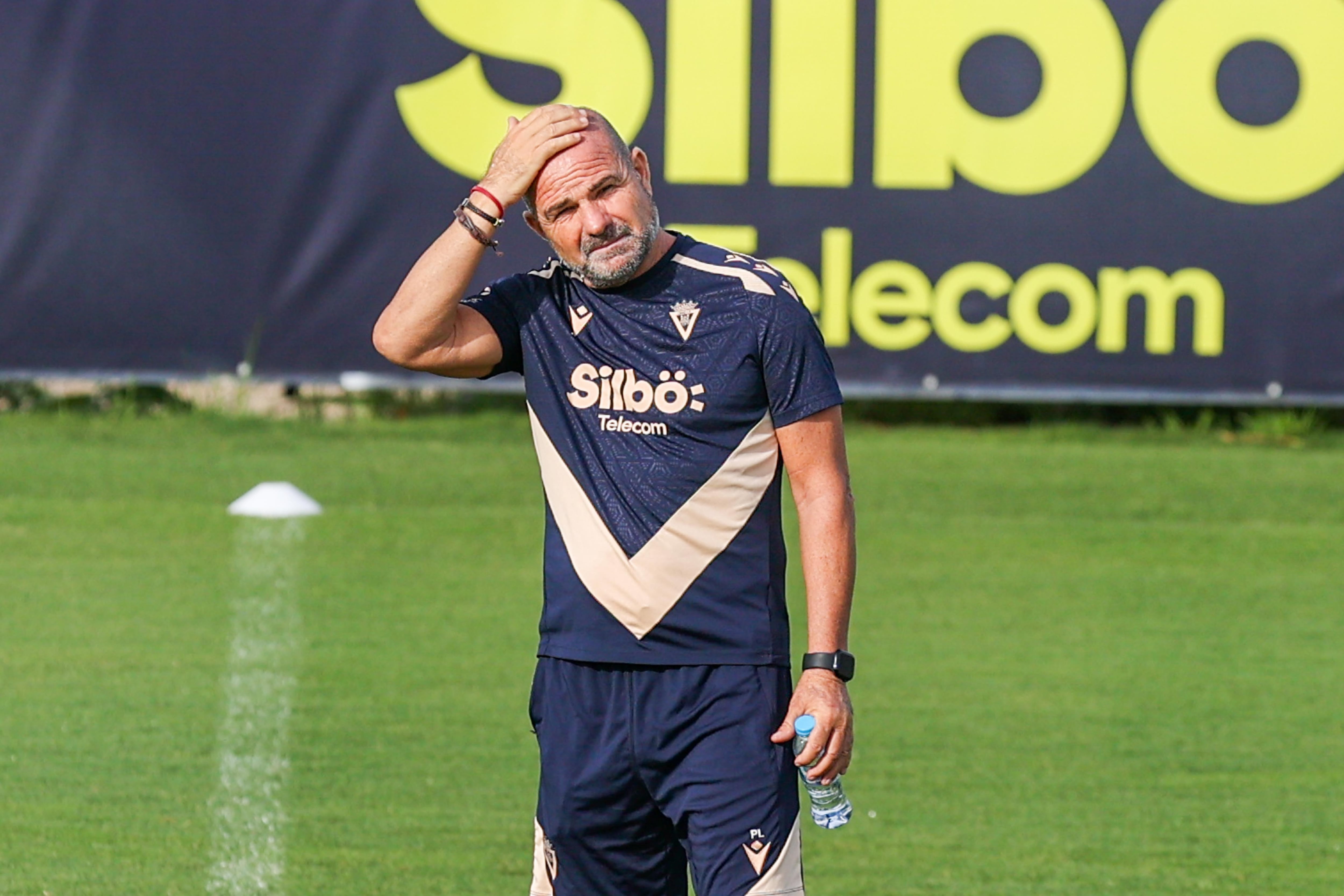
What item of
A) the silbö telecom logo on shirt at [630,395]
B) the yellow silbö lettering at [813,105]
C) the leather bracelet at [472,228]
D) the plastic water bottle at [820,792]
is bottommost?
the plastic water bottle at [820,792]

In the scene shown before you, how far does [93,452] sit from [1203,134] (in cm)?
643

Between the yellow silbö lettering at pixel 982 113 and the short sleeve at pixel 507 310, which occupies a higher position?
the yellow silbö lettering at pixel 982 113

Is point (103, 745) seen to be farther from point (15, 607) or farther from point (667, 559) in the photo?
point (667, 559)

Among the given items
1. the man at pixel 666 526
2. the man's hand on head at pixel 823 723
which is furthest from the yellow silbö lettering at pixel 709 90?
the man's hand on head at pixel 823 723

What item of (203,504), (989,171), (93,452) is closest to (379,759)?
(203,504)

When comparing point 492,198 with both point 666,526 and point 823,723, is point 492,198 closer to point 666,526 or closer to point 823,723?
point 666,526

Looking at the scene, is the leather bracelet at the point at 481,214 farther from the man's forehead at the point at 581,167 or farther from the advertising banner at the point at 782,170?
the advertising banner at the point at 782,170

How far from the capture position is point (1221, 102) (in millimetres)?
11578

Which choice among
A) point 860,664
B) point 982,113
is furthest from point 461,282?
point 982,113

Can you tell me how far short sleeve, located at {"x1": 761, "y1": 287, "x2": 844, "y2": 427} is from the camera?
343 centimetres

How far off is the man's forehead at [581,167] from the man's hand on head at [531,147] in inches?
0.4

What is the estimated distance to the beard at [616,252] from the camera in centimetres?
346

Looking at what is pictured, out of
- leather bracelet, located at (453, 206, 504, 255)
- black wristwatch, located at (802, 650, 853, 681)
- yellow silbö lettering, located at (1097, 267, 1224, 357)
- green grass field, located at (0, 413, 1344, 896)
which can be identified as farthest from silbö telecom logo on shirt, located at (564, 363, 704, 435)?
yellow silbö lettering, located at (1097, 267, 1224, 357)

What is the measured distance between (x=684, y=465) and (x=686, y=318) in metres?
0.25
